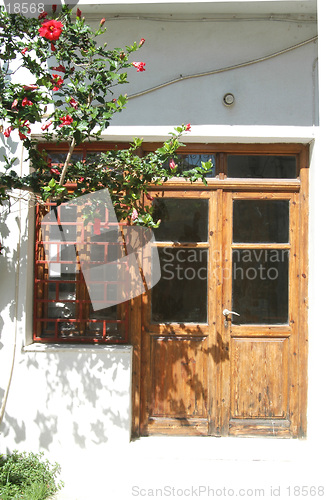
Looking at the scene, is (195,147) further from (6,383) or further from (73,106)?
(6,383)

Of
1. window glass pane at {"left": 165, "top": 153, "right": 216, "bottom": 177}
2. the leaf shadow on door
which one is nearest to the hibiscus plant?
window glass pane at {"left": 165, "top": 153, "right": 216, "bottom": 177}

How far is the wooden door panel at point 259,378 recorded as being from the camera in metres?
3.74

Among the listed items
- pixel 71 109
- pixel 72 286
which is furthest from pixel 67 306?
pixel 71 109

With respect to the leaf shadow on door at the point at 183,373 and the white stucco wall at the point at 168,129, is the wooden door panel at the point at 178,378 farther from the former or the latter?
the white stucco wall at the point at 168,129

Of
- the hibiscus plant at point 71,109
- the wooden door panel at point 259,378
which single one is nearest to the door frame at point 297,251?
the wooden door panel at point 259,378

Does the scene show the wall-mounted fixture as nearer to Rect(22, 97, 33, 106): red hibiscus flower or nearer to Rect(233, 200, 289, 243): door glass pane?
Rect(233, 200, 289, 243): door glass pane

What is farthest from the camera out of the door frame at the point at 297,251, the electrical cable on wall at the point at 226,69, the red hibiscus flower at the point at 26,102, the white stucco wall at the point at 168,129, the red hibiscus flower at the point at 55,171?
the door frame at the point at 297,251

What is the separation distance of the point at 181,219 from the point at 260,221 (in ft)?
2.25

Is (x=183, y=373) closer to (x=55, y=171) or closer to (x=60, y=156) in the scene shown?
(x=55, y=171)

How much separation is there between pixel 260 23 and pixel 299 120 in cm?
86

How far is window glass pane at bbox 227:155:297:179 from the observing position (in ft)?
12.4

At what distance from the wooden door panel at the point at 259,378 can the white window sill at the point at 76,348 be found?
96 centimetres

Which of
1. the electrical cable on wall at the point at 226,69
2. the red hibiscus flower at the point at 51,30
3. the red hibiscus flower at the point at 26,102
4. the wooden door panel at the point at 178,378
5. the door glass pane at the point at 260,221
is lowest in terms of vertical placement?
the wooden door panel at the point at 178,378

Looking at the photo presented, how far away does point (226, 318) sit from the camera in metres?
3.77
